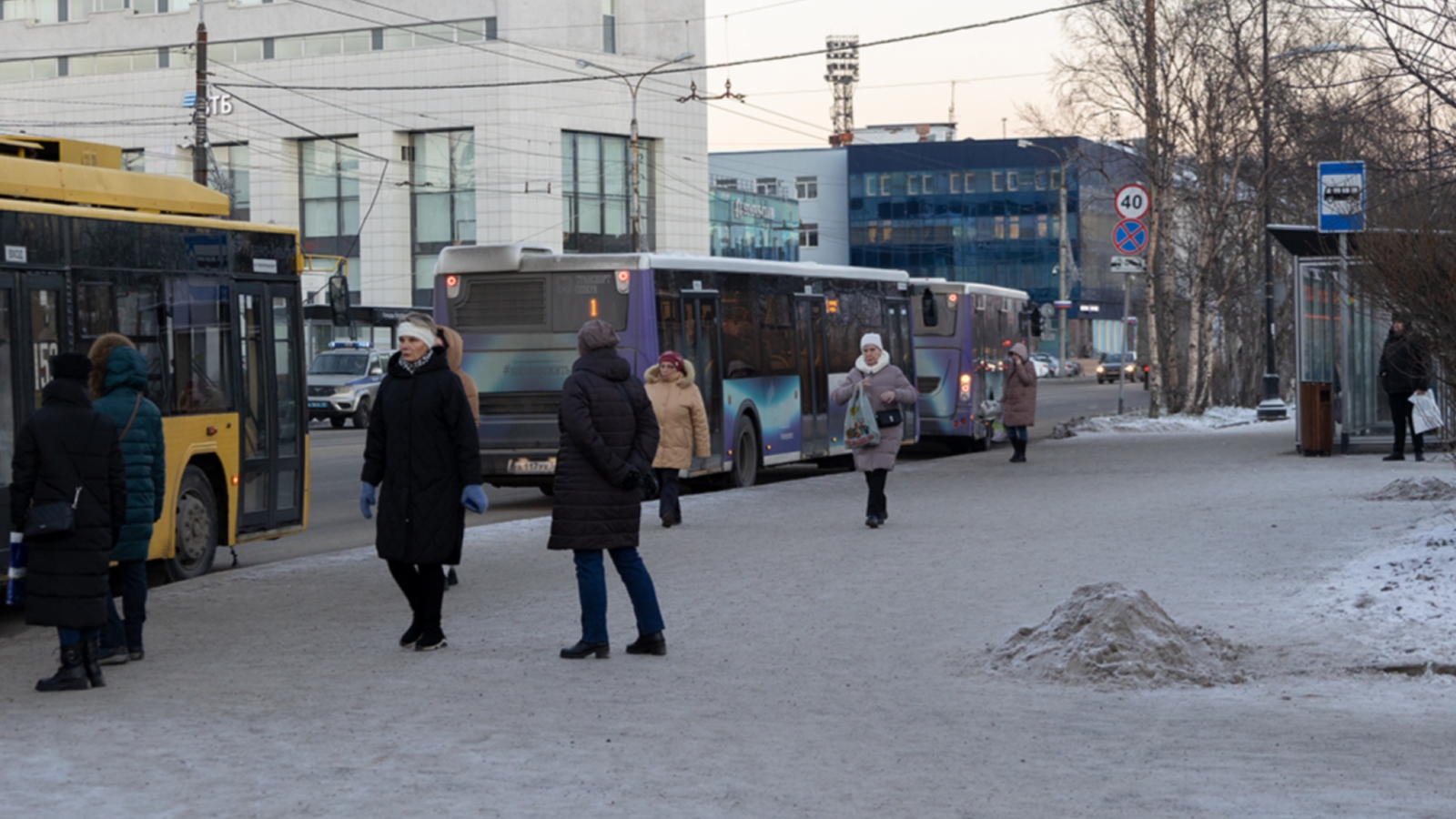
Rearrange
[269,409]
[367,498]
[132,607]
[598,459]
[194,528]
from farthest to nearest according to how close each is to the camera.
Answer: [269,409], [194,528], [367,498], [132,607], [598,459]

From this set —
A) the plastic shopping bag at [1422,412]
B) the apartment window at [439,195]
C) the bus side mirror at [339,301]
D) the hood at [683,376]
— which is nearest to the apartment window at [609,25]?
the apartment window at [439,195]

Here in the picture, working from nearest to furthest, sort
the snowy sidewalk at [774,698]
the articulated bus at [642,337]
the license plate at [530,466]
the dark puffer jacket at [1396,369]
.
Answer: the snowy sidewalk at [774,698], the dark puffer jacket at [1396,369], the license plate at [530,466], the articulated bus at [642,337]

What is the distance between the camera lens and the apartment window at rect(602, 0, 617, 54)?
71.4m

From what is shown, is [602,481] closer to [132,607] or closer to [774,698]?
[774,698]

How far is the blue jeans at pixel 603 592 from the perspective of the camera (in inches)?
364

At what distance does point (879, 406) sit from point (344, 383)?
88.8 feet

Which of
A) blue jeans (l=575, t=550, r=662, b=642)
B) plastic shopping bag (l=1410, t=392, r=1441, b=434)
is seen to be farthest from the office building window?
blue jeans (l=575, t=550, r=662, b=642)

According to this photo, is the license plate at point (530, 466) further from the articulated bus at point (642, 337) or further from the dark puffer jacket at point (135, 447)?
the dark puffer jacket at point (135, 447)

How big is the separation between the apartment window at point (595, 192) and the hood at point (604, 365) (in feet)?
195

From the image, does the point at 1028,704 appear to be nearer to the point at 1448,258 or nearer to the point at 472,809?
the point at 472,809

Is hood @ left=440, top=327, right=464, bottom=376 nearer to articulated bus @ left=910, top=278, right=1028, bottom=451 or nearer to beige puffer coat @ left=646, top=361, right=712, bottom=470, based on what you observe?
beige puffer coat @ left=646, top=361, right=712, bottom=470

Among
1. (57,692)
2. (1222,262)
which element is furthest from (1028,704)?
(1222,262)

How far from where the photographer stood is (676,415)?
1609 centimetres

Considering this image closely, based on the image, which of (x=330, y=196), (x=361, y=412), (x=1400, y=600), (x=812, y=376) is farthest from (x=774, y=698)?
(x=330, y=196)
